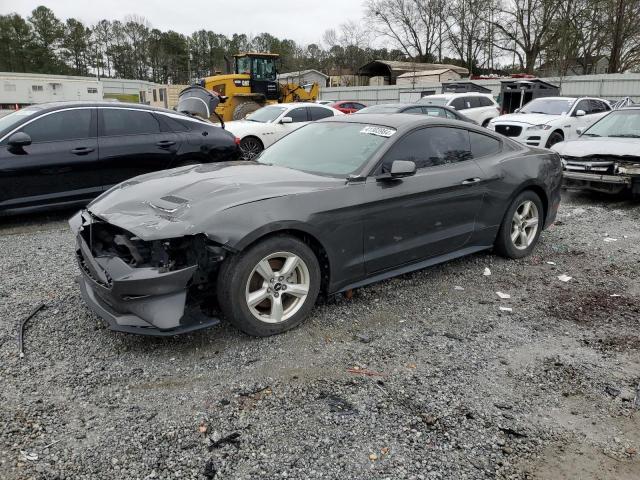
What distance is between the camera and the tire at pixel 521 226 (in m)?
5.17

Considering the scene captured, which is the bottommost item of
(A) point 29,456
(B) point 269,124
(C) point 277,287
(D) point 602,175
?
(A) point 29,456

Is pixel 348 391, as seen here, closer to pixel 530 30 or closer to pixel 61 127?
pixel 61 127

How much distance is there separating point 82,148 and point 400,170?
4.59 metres

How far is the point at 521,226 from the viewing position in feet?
17.6

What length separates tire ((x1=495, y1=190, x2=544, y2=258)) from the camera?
5.17 meters

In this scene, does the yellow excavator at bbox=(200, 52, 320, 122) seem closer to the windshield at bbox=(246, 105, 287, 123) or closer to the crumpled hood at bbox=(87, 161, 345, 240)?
the windshield at bbox=(246, 105, 287, 123)

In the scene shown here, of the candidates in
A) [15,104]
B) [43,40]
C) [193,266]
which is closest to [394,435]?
[193,266]

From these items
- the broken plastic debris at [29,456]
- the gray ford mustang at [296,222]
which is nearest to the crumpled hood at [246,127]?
the gray ford mustang at [296,222]

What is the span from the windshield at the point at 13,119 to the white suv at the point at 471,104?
39.8 ft

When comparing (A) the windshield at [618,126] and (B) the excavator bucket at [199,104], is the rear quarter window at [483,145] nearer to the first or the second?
(A) the windshield at [618,126]

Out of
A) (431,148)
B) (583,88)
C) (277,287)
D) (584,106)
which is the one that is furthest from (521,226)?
(583,88)

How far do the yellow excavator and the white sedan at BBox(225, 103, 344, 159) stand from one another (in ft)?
22.9

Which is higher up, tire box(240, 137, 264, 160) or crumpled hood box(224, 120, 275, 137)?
crumpled hood box(224, 120, 275, 137)

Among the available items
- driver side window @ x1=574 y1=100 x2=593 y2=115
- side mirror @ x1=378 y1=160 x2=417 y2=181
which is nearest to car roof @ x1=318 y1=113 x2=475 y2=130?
side mirror @ x1=378 y1=160 x2=417 y2=181
